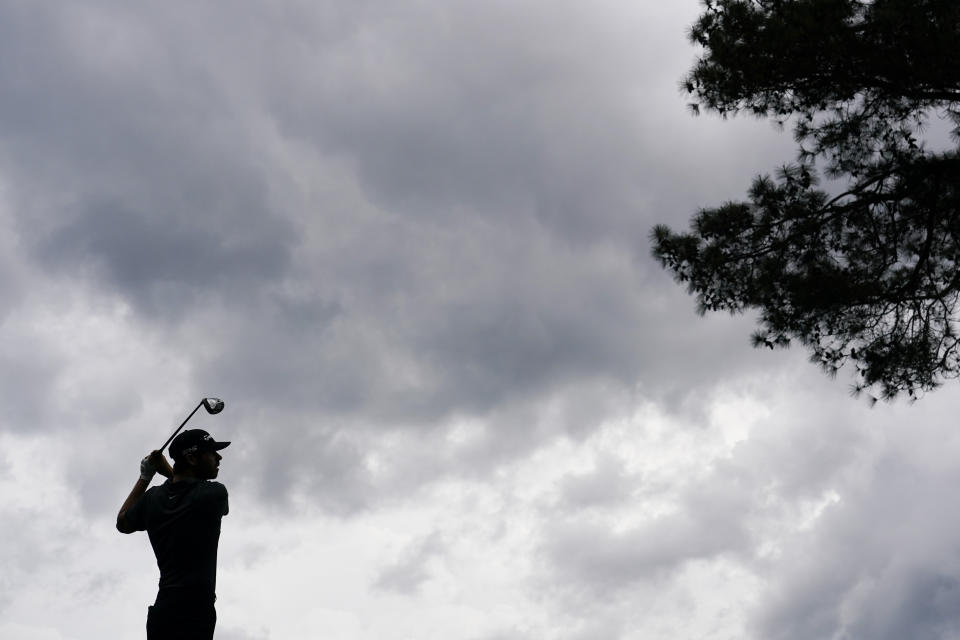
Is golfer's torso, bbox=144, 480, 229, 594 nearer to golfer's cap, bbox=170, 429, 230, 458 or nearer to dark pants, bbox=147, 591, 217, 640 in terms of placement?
dark pants, bbox=147, 591, 217, 640

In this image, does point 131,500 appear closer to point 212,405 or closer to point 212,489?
point 212,489

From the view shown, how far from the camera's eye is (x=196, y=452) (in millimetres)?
4258

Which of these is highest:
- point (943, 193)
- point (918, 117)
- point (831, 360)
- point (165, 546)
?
point (918, 117)

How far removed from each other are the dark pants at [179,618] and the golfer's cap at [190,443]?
2.15ft

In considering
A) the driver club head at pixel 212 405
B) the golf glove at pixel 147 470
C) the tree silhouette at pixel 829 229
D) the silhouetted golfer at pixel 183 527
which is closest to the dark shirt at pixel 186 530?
the silhouetted golfer at pixel 183 527

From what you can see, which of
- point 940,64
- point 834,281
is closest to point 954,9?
point 940,64

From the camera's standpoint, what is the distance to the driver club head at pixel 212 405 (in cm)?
522

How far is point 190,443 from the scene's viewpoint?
4246 millimetres

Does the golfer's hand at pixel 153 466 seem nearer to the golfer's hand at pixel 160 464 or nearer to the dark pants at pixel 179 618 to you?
the golfer's hand at pixel 160 464

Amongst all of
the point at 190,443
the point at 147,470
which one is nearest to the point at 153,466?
the point at 147,470

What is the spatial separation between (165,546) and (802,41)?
28.9 feet

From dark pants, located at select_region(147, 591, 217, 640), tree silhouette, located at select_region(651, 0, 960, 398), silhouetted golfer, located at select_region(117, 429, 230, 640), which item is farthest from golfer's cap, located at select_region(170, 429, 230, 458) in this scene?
tree silhouette, located at select_region(651, 0, 960, 398)

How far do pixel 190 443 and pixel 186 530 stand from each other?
0.41 metres

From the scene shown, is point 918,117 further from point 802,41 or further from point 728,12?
point 728,12
